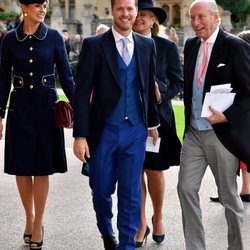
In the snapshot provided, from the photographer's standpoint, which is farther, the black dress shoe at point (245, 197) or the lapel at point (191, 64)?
the black dress shoe at point (245, 197)

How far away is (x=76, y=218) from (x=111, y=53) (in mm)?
2429

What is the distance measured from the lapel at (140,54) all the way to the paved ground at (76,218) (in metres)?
1.77

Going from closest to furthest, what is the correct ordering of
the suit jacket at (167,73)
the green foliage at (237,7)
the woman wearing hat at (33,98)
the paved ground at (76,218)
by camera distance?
1. the woman wearing hat at (33,98)
2. the suit jacket at (167,73)
3. the paved ground at (76,218)
4. the green foliage at (237,7)

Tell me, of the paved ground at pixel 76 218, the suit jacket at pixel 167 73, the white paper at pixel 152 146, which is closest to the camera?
the white paper at pixel 152 146

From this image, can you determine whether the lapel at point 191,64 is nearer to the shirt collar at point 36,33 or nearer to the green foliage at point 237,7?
the shirt collar at point 36,33

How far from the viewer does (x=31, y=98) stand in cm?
586

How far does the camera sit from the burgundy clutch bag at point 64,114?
5.71 m

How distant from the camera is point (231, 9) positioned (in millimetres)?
53812

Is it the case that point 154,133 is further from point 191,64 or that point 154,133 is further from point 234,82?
point 234,82

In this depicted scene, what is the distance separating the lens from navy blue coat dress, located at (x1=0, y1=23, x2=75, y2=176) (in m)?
5.86

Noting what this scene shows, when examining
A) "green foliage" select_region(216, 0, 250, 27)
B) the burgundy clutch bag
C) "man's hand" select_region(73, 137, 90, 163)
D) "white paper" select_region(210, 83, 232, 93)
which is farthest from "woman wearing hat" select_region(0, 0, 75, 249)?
"green foliage" select_region(216, 0, 250, 27)

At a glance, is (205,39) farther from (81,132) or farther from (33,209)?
(33,209)

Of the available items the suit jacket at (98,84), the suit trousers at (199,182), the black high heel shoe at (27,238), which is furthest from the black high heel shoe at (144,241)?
the suit jacket at (98,84)

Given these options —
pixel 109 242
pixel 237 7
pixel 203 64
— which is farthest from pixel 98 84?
pixel 237 7
